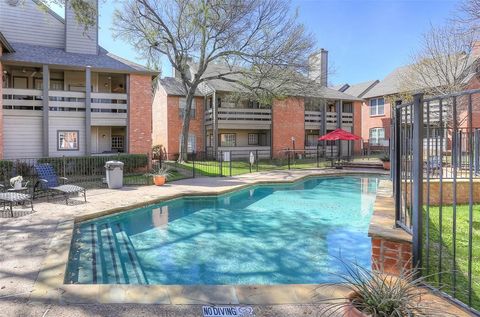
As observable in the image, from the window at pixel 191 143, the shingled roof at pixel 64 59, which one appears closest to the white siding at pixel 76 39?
the shingled roof at pixel 64 59

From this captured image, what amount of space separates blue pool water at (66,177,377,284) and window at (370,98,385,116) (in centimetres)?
2461

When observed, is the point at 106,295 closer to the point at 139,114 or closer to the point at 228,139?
the point at 139,114

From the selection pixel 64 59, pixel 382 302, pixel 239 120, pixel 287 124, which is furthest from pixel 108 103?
pixel 382 302

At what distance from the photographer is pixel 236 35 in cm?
2200

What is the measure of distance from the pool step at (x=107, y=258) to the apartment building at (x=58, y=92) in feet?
A: 35.3

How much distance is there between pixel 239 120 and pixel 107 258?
73.3 feet

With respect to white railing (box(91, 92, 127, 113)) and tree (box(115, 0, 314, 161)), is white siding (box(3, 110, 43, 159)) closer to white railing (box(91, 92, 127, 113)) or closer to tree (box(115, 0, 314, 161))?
white railing (box(91, 92, 127, 113))

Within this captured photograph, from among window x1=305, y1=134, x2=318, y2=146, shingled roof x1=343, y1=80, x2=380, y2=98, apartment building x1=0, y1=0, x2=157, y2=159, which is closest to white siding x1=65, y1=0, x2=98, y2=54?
apartment building x1=0, y1=0, x2=157, y2=159

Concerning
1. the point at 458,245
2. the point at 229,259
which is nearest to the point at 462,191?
the point at 458,245

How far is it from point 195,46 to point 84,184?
42.5ft

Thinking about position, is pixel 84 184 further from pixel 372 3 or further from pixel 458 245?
pixel 372 3

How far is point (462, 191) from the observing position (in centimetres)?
886

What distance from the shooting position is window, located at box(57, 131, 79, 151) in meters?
18.0

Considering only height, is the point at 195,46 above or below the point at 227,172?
above
